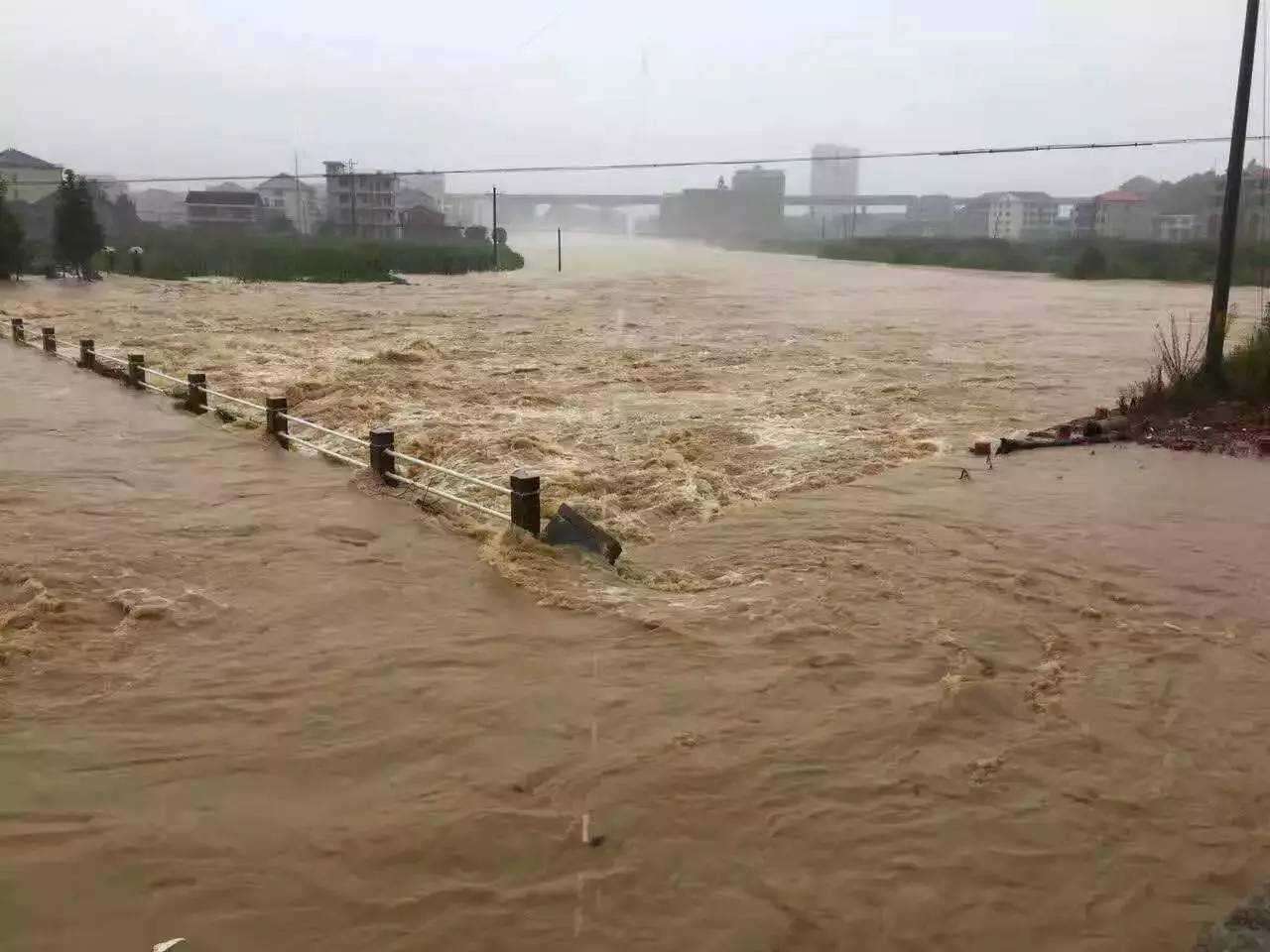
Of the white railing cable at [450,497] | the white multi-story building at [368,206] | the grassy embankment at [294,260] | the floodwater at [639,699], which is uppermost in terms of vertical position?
the white multi-story building at [368,206]

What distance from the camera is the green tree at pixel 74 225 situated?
4341 centimetres

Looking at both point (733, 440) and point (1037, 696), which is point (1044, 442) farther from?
point (1037, 696)

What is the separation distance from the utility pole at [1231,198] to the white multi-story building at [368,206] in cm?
6842

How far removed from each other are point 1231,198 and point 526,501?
36.0 ft

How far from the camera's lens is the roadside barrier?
771cm

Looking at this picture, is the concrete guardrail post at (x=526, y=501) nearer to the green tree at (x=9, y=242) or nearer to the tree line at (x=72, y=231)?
the green tree at (x=9, y=242)

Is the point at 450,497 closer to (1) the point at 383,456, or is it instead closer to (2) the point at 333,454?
(1) the point at 383,456

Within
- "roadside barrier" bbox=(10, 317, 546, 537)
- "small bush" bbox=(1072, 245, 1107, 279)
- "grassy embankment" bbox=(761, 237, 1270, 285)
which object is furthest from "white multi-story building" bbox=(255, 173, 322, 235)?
"roadside barrier" bbox=(10, 317, 546, 537)

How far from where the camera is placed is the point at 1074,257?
5856 centimetres

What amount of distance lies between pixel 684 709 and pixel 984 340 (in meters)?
22.9

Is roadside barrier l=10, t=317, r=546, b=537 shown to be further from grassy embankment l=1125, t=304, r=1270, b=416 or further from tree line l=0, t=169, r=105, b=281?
tree line l=0, t=169, r=105, b=281

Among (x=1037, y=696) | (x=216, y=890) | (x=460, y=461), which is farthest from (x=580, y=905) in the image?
(x=460, y=461)

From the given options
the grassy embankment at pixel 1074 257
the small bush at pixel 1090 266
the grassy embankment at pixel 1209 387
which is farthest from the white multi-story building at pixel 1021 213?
the grassy embankment at pixel 1209 387

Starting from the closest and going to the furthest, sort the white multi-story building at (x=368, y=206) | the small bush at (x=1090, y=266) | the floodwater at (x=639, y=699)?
the floodwater at (x=639, y=699), the small bush at (x=1090, y=266), the white multi-story building at (x=368, y=206)
